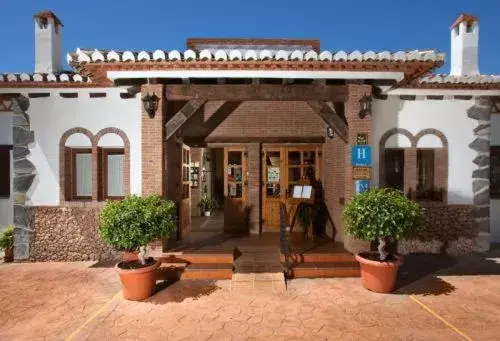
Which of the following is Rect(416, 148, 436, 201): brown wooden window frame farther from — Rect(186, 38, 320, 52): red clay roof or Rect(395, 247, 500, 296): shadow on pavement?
Rect(186, 38, 320, 52): red clay roof

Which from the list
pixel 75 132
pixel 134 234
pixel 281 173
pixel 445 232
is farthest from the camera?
pixel 281 173

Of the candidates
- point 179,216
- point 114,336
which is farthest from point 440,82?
point 114,336

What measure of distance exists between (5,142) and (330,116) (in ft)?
26.7

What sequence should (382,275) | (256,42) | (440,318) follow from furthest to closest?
(256,42) < (382,275) < (440,318)

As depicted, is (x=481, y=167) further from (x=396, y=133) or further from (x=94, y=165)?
(x=94, y=165)

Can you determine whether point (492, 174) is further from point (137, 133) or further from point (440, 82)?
point (137, 133)

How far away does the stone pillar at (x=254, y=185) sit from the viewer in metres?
8.56

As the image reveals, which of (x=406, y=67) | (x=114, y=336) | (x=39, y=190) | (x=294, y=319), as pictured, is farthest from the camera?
(x=39, y=190)

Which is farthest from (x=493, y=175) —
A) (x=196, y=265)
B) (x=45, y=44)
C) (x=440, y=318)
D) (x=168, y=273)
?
(x=45, y=44)

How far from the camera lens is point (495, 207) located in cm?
847

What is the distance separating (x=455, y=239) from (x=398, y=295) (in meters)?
3.63

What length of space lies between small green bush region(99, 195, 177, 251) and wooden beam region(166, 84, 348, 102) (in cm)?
256

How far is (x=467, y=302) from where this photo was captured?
197 inches

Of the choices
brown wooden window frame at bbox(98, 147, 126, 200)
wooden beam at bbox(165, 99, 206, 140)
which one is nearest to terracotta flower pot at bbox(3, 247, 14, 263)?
brown wooden window frame at bbox(98, 147, 126, 200)
